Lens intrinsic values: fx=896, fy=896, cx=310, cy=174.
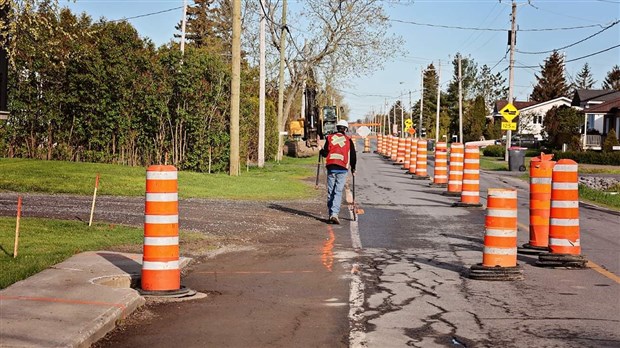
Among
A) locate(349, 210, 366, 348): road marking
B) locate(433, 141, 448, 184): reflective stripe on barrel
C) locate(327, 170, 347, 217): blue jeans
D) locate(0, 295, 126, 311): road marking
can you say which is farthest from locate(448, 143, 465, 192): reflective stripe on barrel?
locate(0, 295, 126, 311): road marking

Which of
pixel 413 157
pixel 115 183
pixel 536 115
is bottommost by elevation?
pixel 115 183

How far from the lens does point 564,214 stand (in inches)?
468

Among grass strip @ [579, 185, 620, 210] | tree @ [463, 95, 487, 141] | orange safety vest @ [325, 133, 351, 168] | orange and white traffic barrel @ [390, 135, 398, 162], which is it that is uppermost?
tree @ [463, 95, 487, 141]

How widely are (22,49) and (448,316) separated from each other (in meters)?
20.6

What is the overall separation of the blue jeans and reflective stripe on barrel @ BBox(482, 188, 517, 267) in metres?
5.74

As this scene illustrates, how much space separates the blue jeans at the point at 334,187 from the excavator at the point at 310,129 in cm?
3175

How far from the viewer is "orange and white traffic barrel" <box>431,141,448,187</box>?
2889 cm

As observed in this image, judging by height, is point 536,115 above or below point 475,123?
above

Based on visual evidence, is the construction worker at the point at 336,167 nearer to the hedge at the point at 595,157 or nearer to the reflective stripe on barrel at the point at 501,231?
the reflective stripe on barrel at the point at 501,231

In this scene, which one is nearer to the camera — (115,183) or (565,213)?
(565,213)

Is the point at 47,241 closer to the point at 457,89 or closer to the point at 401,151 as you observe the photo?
the point at 401,151

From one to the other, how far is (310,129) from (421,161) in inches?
659

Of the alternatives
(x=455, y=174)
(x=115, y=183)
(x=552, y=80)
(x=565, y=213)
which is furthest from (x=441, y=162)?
(x=552, y=80)

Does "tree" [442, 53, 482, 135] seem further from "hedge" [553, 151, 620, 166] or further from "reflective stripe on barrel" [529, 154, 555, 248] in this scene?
"reflective stripe on barrel" [529, 154, 555, 248]
